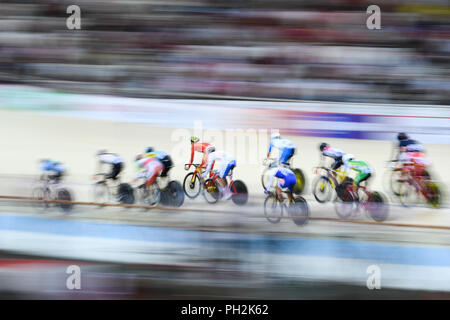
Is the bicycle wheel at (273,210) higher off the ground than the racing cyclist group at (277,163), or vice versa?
the racing cyclist group at (277,163)

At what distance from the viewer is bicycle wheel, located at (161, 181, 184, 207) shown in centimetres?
313

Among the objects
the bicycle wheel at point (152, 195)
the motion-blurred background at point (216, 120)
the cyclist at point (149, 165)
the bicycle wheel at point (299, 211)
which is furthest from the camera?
the cyclist at point (149, 165)

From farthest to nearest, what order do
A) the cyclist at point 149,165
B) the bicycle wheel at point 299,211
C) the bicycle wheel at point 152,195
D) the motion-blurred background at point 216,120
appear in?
the cyclist at point 149,165 < the bicycle wheel at point 152,195 < the bicycle wheel at point 299,211 < the motion-blurred background at point 216,120

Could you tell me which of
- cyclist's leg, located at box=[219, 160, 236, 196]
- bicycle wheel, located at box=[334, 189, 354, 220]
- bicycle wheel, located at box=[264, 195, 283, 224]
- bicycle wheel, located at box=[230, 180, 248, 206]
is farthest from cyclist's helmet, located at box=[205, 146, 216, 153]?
bicycle wheel, located at box=[334, 189, 354, 220]

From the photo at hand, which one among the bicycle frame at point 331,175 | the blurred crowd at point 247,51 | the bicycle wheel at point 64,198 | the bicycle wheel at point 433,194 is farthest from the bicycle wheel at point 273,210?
the bicycle wheel at point 64,198

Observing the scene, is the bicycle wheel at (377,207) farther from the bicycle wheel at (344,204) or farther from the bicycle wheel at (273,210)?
the bicycle wheel at (273,210)

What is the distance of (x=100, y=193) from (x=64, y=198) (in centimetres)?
22

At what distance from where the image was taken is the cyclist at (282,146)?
3.15 metres

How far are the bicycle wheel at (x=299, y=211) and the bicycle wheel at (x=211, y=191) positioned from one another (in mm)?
442

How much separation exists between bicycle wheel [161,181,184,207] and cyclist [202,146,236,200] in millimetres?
173

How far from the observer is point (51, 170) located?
3279mm

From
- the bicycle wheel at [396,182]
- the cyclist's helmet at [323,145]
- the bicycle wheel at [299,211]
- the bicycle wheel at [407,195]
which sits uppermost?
the cyclist's helmet at [323,145]
